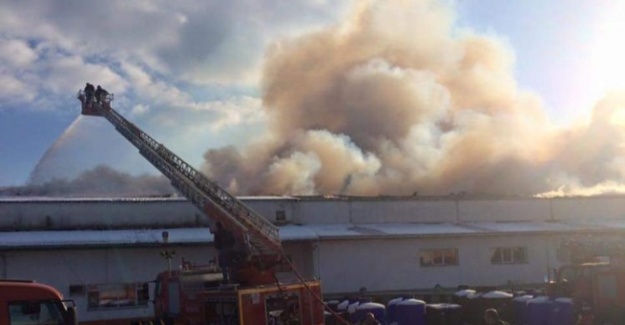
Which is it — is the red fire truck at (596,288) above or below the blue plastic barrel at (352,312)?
above

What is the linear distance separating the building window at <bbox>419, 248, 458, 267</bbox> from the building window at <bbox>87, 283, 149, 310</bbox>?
10.6 meters

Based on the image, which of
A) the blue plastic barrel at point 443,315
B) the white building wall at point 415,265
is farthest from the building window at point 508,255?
the blue plastic barrel at point 443,315

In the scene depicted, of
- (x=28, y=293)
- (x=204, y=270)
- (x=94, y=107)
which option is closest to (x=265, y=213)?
(x=94, y=107)

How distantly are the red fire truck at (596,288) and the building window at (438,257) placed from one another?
9718 mm

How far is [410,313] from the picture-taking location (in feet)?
59.1

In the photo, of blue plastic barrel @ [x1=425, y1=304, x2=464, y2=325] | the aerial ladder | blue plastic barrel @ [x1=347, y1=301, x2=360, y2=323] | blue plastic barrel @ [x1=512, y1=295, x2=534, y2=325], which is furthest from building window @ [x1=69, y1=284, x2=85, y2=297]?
blue plastic barrel @ [x1=512, y1=295, x2=534, y2=325]

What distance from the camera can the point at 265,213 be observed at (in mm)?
26188

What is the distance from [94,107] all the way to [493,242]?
637 inches

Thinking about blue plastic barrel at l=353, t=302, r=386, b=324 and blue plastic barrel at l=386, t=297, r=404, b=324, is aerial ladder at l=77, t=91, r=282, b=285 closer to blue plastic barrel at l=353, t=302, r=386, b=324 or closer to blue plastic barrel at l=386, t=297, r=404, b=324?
blue plastic barrel at l=353, t=302, r=386, b=324

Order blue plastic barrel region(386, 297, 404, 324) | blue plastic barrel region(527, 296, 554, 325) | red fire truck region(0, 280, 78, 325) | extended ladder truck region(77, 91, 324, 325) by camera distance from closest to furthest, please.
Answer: red fire truck region(0, 280, 78, 325) < extended ladder truck region(77, 91, 324, 325) < blue plastic barrel region(527, 296, 554, 325) < blue plastic barrel region(386, 297, 404, 324)

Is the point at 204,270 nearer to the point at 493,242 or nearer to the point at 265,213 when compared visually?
the point at 265,213

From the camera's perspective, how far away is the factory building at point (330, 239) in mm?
22219

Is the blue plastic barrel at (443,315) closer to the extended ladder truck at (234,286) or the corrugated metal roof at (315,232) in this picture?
the extended ladder truck at (234,286)

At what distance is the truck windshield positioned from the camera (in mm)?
8891
